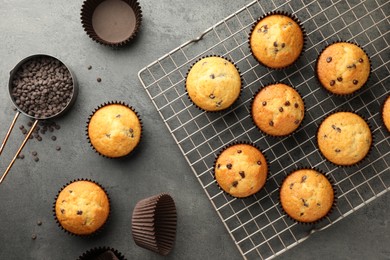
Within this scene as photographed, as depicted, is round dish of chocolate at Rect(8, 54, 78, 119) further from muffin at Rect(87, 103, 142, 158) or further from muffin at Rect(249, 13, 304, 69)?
muffin at Rect(249, 13, 304, 69)

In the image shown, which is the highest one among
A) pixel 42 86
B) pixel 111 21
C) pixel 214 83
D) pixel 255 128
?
pixel 111 21

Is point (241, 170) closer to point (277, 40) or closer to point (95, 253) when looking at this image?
point (277, 40)

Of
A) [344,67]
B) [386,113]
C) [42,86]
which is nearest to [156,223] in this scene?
[42,86]

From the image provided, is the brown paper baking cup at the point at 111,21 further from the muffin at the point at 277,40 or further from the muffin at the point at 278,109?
the muffin at the point at 278,109

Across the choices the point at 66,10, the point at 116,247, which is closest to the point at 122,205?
the point at 116,247

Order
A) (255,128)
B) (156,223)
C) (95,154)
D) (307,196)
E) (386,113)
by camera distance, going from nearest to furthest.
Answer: (307,196) < (386,113) < (156,223) < (255,128) < (95,154)

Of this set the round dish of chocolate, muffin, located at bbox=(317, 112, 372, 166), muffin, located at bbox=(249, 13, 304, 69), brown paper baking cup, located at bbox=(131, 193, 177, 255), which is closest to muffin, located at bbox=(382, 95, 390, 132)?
muffin, located at bbox=(317, 112, 372, 166)

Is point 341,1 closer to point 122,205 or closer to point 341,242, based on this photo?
point 341,242
